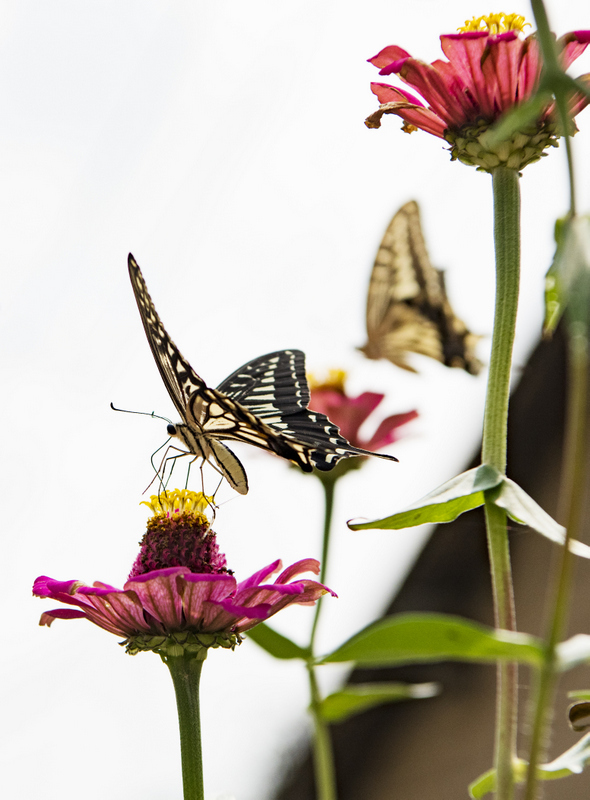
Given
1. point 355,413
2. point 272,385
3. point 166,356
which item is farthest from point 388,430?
point 166,356

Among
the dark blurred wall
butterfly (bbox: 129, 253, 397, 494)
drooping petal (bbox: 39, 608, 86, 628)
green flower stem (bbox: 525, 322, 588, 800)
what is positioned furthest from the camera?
the dark blurred wall

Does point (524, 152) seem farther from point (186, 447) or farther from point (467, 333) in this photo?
point (467, 333)

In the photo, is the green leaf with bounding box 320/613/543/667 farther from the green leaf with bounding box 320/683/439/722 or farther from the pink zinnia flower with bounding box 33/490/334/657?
the pink zinnia flower with bounding box 33/490/334/657

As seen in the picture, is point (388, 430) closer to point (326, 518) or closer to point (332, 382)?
point (332, 382)

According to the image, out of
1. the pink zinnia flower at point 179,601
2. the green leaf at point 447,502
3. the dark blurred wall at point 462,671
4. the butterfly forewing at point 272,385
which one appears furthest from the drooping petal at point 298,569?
the dark blurred wall at point 462,671

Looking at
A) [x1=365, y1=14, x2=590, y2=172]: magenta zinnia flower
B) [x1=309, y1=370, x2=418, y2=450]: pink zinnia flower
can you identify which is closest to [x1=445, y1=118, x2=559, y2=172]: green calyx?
[x1=365, y1=14, x2=590, y2=172]: magenta zinnia flower
